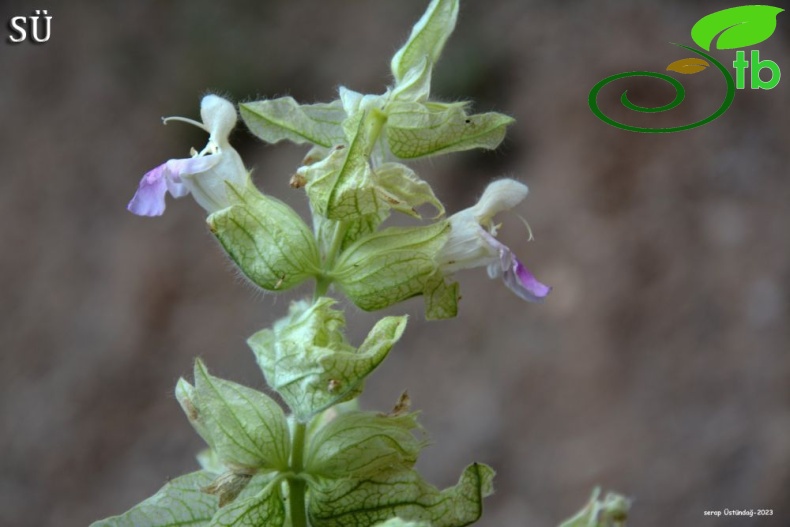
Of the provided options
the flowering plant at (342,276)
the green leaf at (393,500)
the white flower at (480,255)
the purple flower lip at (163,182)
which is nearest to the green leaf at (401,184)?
the flowering plant at (342,276)

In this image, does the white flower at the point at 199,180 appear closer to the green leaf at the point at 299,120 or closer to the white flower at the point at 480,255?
the green leaf at the point at 299,120

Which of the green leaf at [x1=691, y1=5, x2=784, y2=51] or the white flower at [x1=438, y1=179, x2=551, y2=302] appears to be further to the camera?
the green leaf at [x1=691, y1=5, x2=784, y2=51]

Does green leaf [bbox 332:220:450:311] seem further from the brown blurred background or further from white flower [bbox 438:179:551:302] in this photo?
the brown blurred background

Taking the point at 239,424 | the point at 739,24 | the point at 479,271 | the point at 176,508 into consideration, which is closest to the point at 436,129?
the point at 239,424

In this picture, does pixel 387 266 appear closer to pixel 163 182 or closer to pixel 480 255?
pixel 480 255

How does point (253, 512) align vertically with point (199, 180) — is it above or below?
below

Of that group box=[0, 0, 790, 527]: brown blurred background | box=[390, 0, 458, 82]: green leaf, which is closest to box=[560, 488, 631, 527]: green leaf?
box=[390, 0, 458, 82]: green leaf
